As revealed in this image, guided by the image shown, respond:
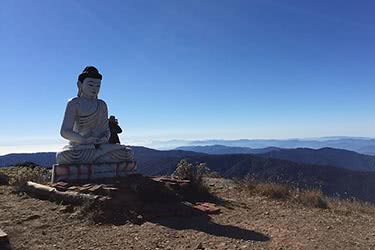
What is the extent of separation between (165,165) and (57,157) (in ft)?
105

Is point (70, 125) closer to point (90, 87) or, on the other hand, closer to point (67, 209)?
point (90, 87)

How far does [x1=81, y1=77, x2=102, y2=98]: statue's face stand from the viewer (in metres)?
11.6

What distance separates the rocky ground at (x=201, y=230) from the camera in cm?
605

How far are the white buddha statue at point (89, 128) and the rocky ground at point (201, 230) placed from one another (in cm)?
217

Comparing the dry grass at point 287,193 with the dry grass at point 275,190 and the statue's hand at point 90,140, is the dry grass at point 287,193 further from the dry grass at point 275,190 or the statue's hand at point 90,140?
the statue's hand at point 90,140

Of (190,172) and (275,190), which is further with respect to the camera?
(190,172)

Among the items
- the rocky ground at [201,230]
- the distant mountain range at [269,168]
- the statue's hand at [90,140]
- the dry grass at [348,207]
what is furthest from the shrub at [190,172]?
the distant mountain range at [269,168]

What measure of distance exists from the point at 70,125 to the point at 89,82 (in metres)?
1.23

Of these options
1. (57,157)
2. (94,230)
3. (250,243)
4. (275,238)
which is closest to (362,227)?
(275,238)

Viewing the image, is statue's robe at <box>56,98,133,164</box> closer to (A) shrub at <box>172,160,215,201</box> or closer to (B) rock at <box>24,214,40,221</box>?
(A) shrub at <box>172,160,215,201</box>

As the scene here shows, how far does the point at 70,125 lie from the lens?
1139 centimetres

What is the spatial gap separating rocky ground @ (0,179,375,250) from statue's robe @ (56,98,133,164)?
190cm

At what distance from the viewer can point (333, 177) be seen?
132 ft

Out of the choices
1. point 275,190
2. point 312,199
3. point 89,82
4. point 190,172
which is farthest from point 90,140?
point 312,199
